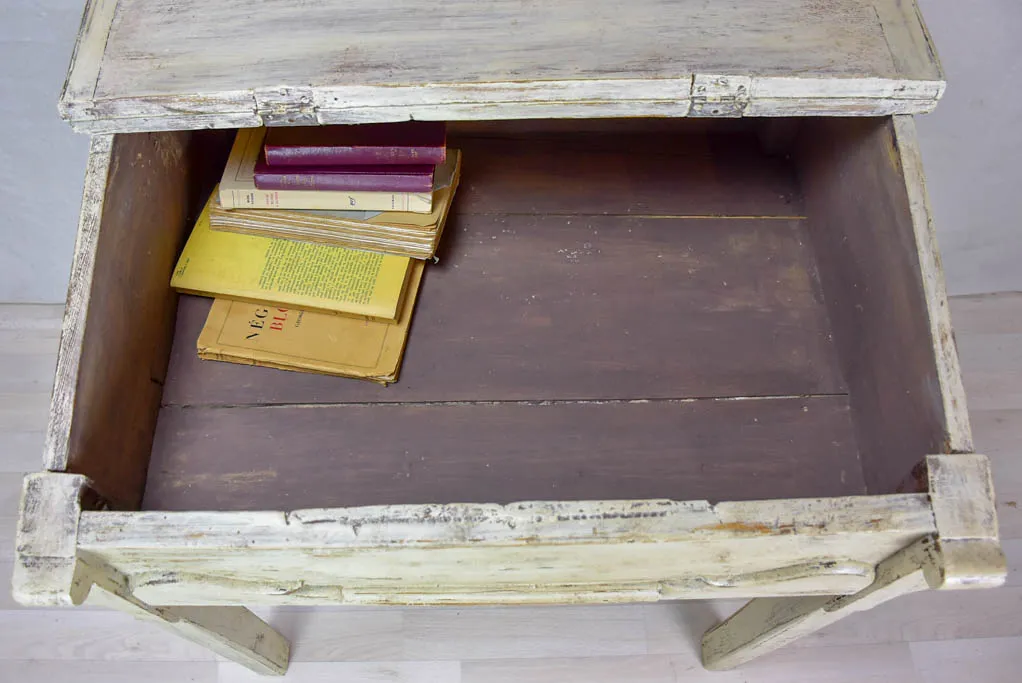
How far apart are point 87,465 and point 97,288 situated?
176 millimetres

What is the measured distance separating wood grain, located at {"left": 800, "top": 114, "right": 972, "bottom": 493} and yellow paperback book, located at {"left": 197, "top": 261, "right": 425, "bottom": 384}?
21.3 inches

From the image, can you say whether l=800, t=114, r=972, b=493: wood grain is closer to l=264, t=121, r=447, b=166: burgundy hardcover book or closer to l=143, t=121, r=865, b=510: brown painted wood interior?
l=143, t=121, r=865, b=510: brown painted wood interior

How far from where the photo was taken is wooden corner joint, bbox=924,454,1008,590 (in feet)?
2.26

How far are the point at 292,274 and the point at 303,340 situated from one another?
8 centimetres

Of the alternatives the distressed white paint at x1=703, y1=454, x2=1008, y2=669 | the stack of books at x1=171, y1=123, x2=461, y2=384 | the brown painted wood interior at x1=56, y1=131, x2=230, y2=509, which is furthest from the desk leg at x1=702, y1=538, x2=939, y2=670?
the brown painted wood interior at x1=56, y1=131, x2=230, y2=509

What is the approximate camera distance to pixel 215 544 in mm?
697

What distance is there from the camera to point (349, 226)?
1.00 metres

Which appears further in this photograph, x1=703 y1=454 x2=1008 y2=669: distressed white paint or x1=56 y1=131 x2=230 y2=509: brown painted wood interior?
x1=56 y1=131 x2=230 y2=509: brown painted wood interior

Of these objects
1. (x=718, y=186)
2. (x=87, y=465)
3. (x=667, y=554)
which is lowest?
(x=87, y=465)

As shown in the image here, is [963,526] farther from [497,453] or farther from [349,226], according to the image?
[349,226]

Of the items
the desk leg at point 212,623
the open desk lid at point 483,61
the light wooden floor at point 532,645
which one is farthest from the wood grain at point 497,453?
the light wooden floor at point 532,645

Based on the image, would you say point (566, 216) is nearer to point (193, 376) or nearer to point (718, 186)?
point (718, 186)

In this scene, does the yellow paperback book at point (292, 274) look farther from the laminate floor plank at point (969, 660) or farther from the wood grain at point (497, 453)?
the laminate floor plank at point (969, 660)

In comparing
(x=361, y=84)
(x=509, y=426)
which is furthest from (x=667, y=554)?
(x=361, y=84)
